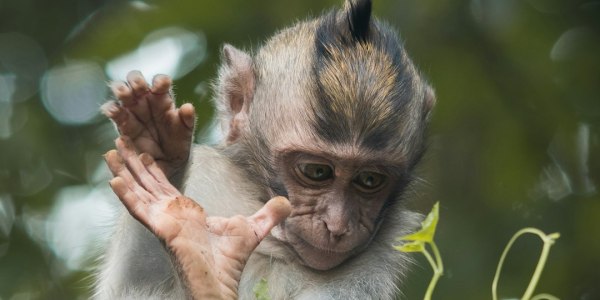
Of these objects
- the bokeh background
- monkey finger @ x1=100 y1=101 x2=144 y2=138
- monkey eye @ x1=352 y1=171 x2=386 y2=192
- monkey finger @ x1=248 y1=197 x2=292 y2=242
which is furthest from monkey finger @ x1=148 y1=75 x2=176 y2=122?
the bokeh background

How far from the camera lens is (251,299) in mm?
6281

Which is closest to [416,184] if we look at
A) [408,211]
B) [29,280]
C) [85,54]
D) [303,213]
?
[408,211]

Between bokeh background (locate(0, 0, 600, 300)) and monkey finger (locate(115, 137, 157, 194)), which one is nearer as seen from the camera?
monkey finger (locate(115, 137, 157, 194))

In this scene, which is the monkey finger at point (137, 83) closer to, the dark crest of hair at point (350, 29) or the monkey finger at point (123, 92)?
the monkey finger at point (123, 92)

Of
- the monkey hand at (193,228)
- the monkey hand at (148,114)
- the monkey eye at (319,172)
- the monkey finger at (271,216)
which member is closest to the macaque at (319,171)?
the monkey eye at (319,172)

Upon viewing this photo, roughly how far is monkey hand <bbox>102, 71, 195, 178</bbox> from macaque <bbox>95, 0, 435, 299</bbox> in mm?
272

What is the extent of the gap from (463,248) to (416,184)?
5.75 ft

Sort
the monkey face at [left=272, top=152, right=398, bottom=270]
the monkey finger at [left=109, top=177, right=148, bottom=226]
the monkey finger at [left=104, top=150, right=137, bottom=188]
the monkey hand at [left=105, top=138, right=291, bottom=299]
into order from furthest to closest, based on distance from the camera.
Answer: the monkey face at [left=272, top=152, right=398, bottom=270], the monkey finger at [left=104, top=150, right=137, bottom=188], the monkey finger at [left=109, top=177, right=148, bottom=226], the monkey hand at [left=105, top=138, right=291, bottom=299]

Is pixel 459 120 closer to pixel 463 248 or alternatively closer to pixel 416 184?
pixel 463 248

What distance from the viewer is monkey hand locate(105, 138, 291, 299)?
16.1ft

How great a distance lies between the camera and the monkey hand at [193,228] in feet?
16.1

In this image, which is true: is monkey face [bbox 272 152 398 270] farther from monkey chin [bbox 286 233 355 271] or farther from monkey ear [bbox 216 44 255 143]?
monkey ear [bbox 216 44 255 143]

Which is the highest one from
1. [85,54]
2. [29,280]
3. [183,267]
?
[183,267]

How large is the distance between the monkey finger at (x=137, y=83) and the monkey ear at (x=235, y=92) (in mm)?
1654
